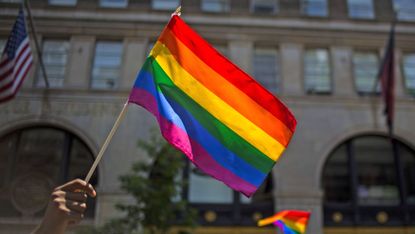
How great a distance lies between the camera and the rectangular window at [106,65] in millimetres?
19625

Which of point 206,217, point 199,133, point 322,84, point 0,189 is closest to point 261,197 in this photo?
point 206,217

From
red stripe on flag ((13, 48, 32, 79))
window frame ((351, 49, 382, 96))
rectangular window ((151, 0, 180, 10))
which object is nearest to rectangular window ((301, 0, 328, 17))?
window frame ((351, 49, 382, 96))

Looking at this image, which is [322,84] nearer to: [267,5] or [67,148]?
[267,5]

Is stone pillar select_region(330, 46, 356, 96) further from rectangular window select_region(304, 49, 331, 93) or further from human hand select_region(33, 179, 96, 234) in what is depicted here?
human hand select_region(33, 179, 96, 234)

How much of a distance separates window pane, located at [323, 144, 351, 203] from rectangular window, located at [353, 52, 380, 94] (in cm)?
271

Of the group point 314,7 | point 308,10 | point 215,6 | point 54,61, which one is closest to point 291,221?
point 215,6

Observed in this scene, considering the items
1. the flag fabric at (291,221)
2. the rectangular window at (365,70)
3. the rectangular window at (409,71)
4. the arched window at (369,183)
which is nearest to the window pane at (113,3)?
the rectangular window at (365,70)

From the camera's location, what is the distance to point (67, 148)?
18672 mm

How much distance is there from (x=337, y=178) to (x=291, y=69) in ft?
16.1

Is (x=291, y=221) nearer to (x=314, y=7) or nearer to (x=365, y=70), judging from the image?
(x=365, y=70)

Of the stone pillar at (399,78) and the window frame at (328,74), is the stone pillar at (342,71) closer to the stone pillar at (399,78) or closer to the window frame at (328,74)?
the window frame at (328,74)

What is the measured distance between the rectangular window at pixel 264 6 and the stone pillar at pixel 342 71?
122 inches

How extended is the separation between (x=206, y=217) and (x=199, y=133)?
13084 millimetres

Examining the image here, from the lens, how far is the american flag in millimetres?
13797
